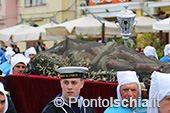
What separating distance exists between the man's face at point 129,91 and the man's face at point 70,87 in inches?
16.9

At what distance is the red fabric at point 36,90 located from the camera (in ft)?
19.9

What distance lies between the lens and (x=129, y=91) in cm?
431

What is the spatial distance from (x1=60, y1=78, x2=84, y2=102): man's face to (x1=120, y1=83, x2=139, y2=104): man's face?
429 millimetres

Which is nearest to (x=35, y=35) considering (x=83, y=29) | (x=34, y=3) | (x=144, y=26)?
(x=83, y=29)

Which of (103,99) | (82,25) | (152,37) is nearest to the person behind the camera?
(103,99)

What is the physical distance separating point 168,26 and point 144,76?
5.73 meters

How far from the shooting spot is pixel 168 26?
11438 millimetres

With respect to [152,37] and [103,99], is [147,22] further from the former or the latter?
[103,99]

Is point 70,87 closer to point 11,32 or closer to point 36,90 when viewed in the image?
point 36,90

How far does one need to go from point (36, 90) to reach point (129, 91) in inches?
109

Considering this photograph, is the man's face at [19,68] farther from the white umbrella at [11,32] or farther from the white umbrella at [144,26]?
the white umbrella at [11,32]

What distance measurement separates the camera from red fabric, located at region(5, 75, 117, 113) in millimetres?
6055

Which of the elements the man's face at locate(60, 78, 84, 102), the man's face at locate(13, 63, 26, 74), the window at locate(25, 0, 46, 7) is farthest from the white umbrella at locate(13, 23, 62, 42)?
the man's face at locate(60, 78, 84, 102)

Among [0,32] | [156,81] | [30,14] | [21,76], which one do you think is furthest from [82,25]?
[30,14]
